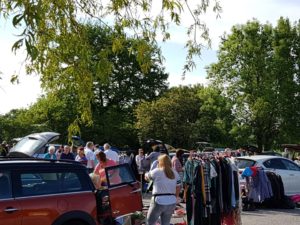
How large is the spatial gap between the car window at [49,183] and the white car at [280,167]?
8.85 meters

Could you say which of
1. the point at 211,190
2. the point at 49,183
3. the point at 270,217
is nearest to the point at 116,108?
the point at 270,217

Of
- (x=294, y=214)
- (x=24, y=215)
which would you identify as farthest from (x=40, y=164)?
(x=294, y=214)

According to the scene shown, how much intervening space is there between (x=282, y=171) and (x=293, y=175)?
1.37 ft

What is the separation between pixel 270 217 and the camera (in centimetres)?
1378

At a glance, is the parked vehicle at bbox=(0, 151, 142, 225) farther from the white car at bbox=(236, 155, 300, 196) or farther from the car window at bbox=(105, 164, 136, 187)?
the white car at bbox=(236, 155, 300, 196)

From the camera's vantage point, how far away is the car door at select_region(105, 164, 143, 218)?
10078 mm

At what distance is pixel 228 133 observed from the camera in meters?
44.2

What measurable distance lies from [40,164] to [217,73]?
38.1 metres

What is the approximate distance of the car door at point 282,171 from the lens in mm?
16859

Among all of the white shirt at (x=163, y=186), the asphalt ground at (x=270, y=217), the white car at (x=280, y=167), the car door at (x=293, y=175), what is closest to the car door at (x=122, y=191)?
the white shirt at (x=163, y=186)

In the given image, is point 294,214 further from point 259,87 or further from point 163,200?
point 259,87

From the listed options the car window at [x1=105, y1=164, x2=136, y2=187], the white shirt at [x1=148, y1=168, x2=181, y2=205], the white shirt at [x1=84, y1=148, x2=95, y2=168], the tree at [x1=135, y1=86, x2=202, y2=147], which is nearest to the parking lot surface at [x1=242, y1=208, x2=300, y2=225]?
the car window at [x1=105, y1=164, x2=136, y2=187]

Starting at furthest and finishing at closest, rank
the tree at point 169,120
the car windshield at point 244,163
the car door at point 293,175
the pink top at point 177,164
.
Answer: the tree at point 169,120 → the car door at point 293,175 → the car windshield at point 244,163 → the pink top at point 177,164

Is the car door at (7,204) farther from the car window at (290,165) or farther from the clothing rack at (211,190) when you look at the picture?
the car window at (290,165)
